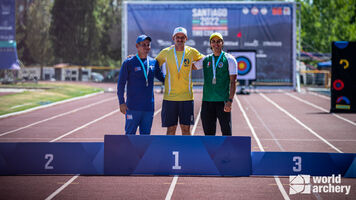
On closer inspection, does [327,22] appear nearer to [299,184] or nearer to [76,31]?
[76,31]

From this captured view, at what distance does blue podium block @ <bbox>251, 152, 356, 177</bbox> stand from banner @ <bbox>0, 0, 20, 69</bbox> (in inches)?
938

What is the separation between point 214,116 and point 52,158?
2.63 metres

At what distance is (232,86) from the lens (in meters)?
8.44

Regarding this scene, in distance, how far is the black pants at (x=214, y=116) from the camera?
8.51 meters

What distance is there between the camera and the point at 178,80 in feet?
27.3

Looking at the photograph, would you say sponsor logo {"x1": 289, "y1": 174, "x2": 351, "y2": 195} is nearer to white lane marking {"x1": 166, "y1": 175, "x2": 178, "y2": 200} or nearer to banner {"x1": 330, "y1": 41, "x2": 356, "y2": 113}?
white lane marking {"x1": 166, "y1": 175, "x2": 178, "y2": 200}

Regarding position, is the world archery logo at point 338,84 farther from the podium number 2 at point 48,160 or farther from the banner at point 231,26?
the banner at point 231,26

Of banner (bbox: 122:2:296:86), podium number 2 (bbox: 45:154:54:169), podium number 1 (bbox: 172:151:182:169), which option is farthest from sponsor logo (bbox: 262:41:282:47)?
podium number 2 (bbox: 45:154:54:169)

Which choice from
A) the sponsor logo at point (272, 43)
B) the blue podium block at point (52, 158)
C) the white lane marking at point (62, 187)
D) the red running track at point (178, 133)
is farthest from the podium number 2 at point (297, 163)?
the sponsor logo at point (272, 43)

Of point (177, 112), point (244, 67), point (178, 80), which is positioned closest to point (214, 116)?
point (177, 112)

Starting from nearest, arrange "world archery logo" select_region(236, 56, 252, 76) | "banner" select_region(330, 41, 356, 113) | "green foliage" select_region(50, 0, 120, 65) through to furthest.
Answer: "banner" select_region(330, 41, 356, 113)
"world archery logo" select_region(236, 56, 252, 76)
"green foliage" select_region(50, 0, 120, 65)

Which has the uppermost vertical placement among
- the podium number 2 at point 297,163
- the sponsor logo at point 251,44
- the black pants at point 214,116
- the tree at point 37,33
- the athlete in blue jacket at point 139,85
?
the tree at point 37,33

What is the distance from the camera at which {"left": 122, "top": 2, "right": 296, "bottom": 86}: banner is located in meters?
33.8

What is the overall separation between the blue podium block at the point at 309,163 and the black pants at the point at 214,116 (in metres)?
0.81
